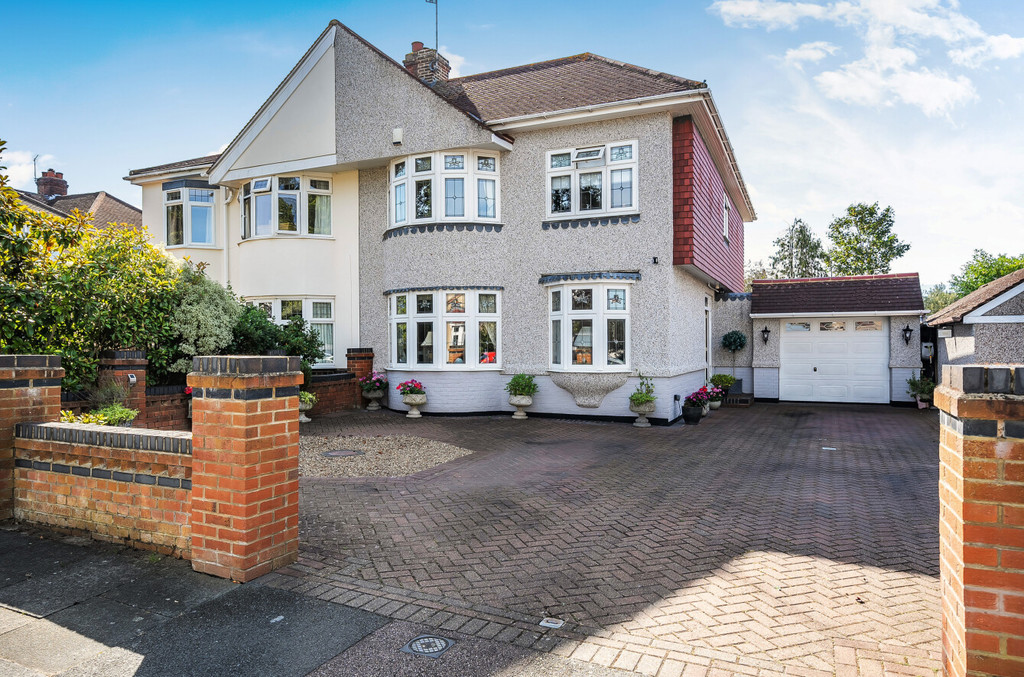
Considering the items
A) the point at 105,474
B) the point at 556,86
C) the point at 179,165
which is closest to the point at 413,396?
the point at 556,86

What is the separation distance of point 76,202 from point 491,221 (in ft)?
70.6

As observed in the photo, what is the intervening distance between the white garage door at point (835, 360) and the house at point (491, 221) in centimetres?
353

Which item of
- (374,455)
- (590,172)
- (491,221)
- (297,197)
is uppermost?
(297,197)

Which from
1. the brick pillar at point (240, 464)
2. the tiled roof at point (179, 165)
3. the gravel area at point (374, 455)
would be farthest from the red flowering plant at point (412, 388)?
the tiled roof at point (179, 165)

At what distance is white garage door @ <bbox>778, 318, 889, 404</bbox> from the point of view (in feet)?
57.5

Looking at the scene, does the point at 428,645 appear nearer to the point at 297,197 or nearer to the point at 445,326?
the point at 445,326

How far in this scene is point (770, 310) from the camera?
18.4 m

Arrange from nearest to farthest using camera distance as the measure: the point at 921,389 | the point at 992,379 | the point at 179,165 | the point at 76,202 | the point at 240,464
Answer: the point at 992,379, the point at 240,464, the point at 921,389, the point at 179,165, the point at 76,202

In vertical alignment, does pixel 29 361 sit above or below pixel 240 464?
above

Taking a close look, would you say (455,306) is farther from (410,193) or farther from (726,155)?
(726,155)

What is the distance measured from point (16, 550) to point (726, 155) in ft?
51.7

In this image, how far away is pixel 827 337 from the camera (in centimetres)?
1809

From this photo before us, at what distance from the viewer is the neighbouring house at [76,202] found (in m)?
21.8

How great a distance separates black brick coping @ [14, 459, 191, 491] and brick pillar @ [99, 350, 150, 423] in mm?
3730
